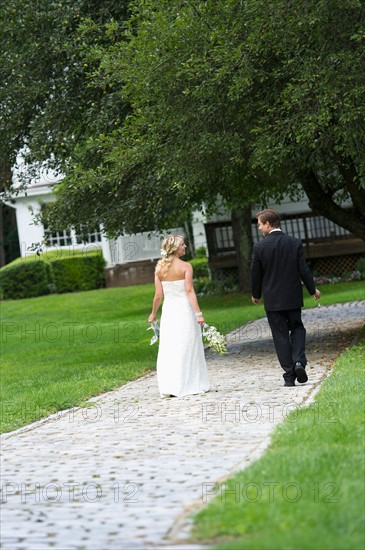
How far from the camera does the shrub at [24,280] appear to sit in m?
40.4

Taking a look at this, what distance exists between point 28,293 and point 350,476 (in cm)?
3416

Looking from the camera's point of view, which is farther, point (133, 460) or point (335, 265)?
point (335, 265)

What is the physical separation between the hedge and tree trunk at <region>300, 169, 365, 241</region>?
21.7m

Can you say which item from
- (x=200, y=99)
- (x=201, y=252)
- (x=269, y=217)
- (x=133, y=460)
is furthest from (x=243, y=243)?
(x=133, y=460)

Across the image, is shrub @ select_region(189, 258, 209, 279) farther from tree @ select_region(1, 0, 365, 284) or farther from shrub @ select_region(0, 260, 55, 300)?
tree @ select_region(1, 0, 365, 284)

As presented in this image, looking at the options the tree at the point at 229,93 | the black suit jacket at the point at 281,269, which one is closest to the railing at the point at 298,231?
the tree at the point at 229,93

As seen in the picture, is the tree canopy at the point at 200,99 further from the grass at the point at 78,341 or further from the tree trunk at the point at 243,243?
the tree trunk at the point at 243,243

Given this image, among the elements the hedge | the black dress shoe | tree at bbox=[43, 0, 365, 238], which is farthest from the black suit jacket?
the hedge

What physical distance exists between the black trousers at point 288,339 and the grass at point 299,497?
378 cm

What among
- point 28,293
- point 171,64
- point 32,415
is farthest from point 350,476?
point 28,293

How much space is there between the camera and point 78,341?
80.2 feet

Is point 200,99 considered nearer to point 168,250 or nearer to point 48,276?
point 168,250

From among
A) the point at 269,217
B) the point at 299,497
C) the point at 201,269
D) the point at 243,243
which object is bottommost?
the point at 299,497

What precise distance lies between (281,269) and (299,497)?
22.1 feet
